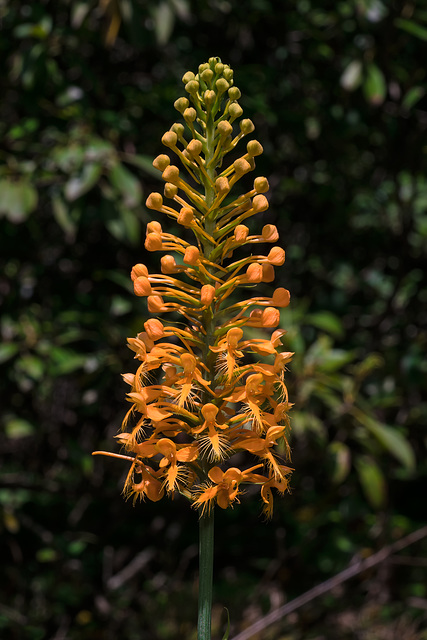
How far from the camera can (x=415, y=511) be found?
5.28 m

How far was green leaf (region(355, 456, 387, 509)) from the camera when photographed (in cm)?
385

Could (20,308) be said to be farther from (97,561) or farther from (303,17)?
(303,17)

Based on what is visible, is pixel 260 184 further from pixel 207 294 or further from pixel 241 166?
pixel 207 294

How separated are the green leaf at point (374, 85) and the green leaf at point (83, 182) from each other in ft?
5.22

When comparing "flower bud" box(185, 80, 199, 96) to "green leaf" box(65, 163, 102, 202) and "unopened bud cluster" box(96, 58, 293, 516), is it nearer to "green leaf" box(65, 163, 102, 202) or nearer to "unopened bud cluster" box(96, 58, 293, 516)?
"unopened bud cluster" box(96, 58, 293, 516)

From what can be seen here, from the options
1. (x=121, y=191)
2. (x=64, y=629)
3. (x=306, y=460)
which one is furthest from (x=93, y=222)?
(x=64, y=629)

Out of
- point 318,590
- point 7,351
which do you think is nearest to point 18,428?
point 7,351

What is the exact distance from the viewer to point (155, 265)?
4.10 m

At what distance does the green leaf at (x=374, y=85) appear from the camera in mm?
3773

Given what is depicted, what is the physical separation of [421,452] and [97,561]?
8.39 ft

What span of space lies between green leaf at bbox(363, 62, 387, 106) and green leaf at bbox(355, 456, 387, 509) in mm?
2068

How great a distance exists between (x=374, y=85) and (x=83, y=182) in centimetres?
175

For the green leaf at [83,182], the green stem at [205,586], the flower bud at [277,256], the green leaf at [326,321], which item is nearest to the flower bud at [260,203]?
the flower bud at [277,256]

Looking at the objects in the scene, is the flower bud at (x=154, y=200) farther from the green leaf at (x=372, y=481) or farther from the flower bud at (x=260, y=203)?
the green leaf at (x=372, y=481)
